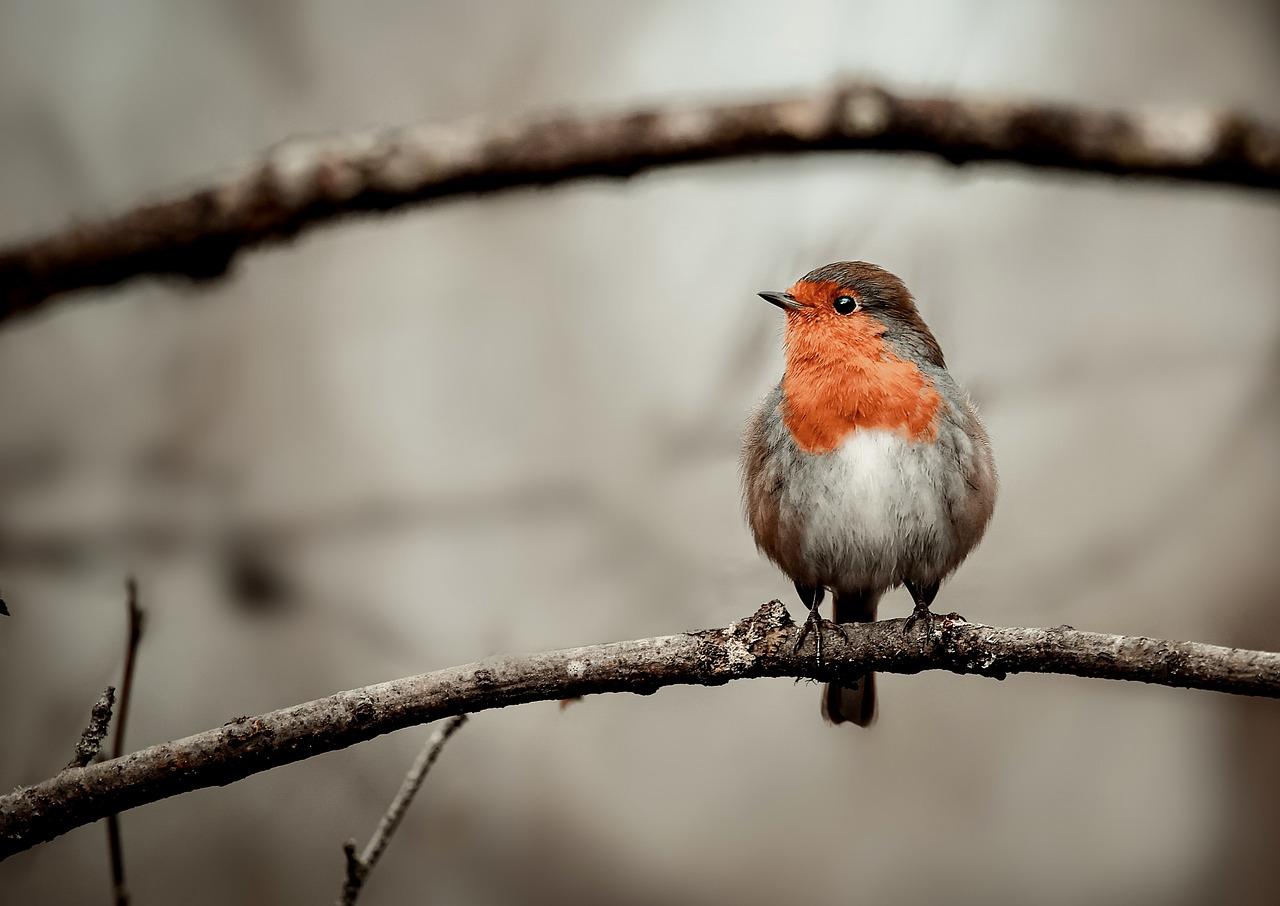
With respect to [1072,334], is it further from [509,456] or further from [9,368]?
[9,368]

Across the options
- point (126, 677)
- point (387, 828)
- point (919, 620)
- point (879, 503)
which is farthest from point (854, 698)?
point (126, 677)

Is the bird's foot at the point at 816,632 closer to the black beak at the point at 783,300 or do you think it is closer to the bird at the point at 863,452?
the bird at the point at 863,452

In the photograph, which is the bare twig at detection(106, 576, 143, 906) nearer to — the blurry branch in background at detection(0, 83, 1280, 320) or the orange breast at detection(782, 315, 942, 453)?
the blurry branch in background at detection(0, 83, 1280, 320)

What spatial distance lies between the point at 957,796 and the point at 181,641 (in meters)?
4.09

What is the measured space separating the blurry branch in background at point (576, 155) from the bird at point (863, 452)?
1.25 metres

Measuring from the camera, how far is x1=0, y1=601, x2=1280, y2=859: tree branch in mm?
1989

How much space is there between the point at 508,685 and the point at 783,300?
228 centimetres

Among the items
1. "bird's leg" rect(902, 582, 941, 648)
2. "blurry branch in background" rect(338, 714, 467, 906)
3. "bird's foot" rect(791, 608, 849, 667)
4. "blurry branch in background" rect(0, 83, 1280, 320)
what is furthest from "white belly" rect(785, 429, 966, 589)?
"blurry branch in background" rect(338, 714, 467, 906)

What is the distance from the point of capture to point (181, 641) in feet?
17.4

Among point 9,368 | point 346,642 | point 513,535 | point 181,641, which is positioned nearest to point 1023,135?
point 513,535

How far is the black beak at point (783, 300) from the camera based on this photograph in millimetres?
4035

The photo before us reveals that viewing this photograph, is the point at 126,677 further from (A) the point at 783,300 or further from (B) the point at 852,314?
(B) the point at 852,314

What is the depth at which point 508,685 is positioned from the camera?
2189 millimetres

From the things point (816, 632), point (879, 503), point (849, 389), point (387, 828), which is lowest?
point (387, 828)
